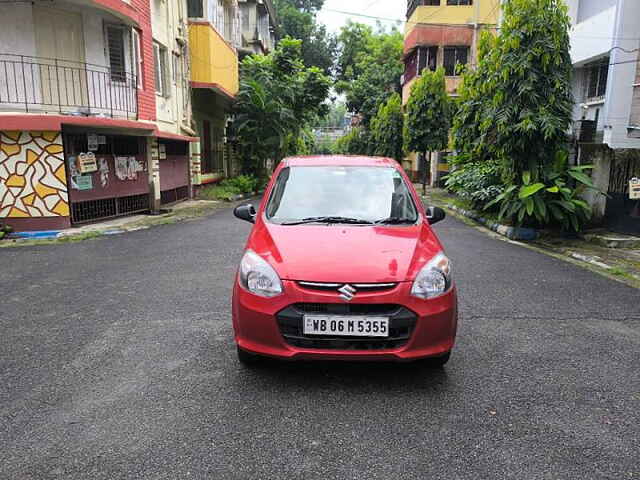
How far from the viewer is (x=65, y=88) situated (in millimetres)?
11516

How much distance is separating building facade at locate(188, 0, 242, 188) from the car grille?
16.3 m

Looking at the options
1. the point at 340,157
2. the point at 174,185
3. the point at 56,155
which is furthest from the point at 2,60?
the point at 340,157

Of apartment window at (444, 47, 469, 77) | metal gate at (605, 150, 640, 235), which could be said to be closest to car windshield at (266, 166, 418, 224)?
metal gate at (605, 150, 640, 235)

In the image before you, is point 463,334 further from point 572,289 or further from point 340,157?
point 572,289

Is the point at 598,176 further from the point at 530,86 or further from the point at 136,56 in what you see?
the point at 136,56

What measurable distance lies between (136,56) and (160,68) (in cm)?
281

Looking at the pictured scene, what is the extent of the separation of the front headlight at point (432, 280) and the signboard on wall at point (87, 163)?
33.1 ft

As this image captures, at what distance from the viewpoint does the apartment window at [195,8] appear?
18500 mm

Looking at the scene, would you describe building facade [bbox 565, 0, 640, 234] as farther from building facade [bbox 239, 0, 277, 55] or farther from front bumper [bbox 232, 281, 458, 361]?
building facade [bbox 239, 0, 277, 55]

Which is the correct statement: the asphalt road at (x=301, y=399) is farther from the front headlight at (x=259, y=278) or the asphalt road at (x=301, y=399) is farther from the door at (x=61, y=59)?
the door at (x=61, y=59)

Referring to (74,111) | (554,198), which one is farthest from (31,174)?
(554,198)

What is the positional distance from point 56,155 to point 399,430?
10180 mm

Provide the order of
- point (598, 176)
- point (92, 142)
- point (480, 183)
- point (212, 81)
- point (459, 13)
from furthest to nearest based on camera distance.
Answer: point (459, 13) < point (212, 81) < point (480, 183) < point (92, 142) < point (598, 176)

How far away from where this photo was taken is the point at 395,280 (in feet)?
11.5
